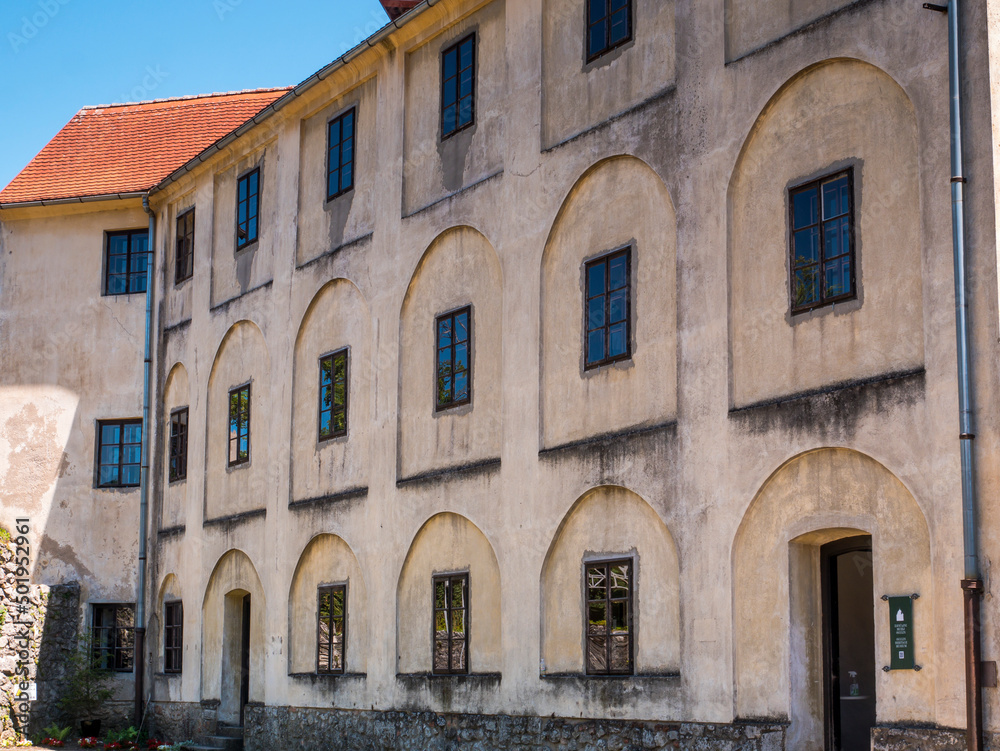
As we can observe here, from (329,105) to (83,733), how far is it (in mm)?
12240

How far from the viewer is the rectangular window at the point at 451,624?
16.7m

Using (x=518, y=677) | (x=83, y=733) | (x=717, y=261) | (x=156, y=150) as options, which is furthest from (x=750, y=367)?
(x=156, y=150)

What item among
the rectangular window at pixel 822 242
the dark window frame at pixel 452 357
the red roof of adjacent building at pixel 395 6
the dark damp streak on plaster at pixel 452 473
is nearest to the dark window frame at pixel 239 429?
the dark damp streak on plaster at pixel 452 473

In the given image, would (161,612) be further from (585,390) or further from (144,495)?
(585,390)

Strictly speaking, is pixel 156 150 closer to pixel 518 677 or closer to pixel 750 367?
pixel 518 677

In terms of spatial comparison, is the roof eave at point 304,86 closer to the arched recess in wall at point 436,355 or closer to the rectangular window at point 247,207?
the rectangular window at point 247,207

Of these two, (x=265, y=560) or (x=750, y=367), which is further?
A: (x=265, y=560)

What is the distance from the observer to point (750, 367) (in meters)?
12.9

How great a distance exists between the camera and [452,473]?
1697 cm

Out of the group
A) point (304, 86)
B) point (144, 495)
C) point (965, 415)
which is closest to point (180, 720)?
point (144, 495)

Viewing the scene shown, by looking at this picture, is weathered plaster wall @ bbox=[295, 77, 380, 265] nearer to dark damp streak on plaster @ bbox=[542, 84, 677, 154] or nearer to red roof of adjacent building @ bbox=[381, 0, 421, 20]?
red roof of adjacent building @ bbox=[381, 0, 421, 20]

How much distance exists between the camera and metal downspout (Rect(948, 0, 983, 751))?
33.7ft

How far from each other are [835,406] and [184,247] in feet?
52.9

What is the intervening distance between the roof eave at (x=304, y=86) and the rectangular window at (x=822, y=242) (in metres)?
7.48
